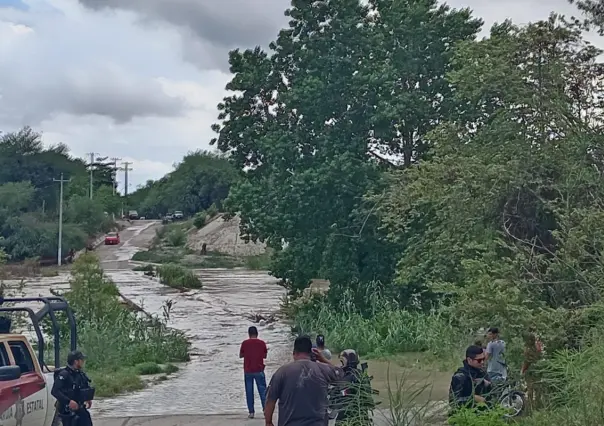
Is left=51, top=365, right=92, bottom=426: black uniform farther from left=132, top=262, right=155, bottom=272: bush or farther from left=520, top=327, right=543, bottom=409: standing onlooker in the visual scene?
left=132, top=262, right=155, bottom=272: bush

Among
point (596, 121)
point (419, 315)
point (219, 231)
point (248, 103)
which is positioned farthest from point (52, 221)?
point (596, 121)

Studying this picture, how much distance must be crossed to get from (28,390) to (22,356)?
2.00 ft

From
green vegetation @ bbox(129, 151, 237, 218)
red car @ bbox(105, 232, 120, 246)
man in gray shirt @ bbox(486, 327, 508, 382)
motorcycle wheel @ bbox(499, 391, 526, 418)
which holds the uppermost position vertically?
green vegetation @ bbox(129, 151, 237, 218)

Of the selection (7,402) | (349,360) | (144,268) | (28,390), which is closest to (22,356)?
(28,390)

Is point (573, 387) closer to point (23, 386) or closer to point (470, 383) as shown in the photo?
point (470, 383)

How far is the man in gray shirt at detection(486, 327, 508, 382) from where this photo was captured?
12445 millimetres

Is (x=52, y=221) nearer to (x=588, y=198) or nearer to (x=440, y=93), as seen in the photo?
(x=440, y=93)

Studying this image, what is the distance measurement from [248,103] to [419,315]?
9.91 metres

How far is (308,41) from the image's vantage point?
29.3 meters

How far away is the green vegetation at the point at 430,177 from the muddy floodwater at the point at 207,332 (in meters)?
3.04

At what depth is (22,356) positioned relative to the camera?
1036 centimetres

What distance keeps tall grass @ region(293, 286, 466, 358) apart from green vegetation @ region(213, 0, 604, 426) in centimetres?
7

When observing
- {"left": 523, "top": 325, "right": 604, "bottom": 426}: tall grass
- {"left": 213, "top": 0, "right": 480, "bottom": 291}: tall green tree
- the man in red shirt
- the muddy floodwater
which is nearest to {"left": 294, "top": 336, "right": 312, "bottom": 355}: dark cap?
{"left": 523, "top": 325, "right": 604, "bottom": 426}: tall grass

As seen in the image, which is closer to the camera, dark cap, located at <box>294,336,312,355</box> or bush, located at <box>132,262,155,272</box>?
dark cap, located at <box>294,336,312,355</box>
